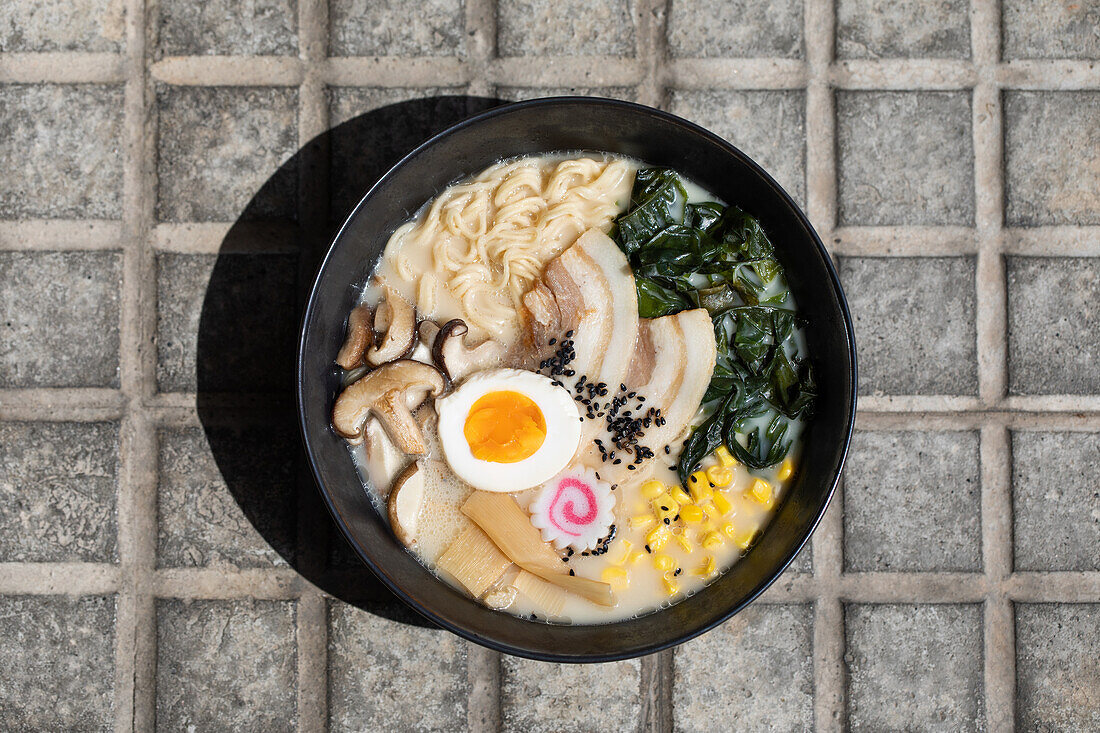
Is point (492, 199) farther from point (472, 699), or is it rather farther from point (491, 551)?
point (472, 699)

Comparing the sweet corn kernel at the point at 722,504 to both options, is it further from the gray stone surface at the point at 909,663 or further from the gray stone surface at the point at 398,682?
the gray stone surface at the point at 398,682

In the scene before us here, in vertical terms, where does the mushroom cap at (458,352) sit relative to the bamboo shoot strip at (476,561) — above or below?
above

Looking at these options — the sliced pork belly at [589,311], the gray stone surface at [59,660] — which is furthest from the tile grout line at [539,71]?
the gray stone surface at [59,660]

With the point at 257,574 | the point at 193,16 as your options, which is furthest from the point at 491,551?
the point at 193,16

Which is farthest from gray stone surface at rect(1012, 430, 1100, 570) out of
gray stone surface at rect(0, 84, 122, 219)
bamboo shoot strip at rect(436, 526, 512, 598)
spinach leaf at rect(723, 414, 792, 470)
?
gray stone surface at rect(0, 84, 122, 219)

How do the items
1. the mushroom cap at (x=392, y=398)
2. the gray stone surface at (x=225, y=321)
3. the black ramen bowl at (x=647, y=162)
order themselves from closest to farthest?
the black ramen bowl at (x=647, y=162), the mushroom cap at (x=392, y=398), the gray stone surface at (x=225, y=321)

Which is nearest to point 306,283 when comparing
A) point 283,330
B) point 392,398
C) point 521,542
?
point 283,330

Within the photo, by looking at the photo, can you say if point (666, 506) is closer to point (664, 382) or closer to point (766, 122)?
point (664, 382)
